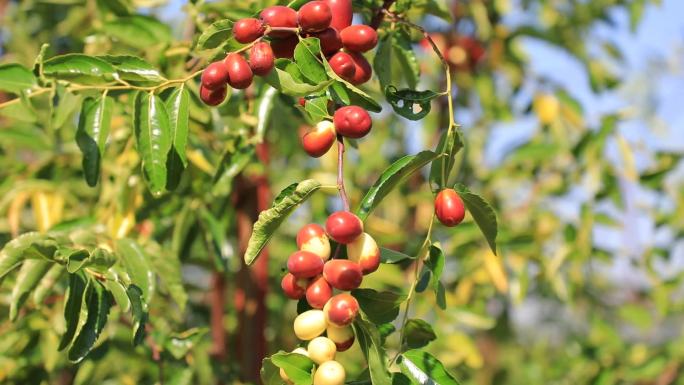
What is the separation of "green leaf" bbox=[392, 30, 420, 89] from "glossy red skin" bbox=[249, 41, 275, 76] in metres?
0.31

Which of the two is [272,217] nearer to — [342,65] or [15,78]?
[342,65]

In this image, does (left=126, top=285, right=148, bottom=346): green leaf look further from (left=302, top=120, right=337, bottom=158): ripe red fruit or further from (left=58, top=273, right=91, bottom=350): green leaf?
(left=302, top=120, right=337, bottom=158): ripe red fruit

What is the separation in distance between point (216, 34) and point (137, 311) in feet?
0.96

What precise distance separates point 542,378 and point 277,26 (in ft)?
7.04

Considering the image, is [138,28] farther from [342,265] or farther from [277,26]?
[342,265]

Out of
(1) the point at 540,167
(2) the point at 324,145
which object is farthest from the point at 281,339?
(2) the point at 324,145

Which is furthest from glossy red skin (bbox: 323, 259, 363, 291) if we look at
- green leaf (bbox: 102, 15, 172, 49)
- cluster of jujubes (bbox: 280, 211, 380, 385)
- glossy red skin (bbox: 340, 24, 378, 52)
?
green leaf (bbox: 102, 15, 172, 49)

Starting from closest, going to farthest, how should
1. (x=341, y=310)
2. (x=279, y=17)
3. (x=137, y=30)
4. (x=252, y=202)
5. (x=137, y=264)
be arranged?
(x=341, y=310) < (x=279, y=17) < (x=137, y=264) < (x=137, y=30) < (x=252, y=202)

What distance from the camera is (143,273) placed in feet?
3.33

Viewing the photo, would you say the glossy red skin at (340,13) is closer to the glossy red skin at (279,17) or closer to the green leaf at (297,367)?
the glossy red skin at (279,17)

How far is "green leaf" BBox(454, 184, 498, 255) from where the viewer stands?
0.82 meters

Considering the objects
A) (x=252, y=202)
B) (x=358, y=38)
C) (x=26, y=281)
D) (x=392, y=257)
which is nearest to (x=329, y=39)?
(x=358, y=38)

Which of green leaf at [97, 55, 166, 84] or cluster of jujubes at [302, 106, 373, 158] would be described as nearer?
cluster of jujubes at [302, 106, 373, 158]

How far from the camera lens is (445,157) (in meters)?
0.84
